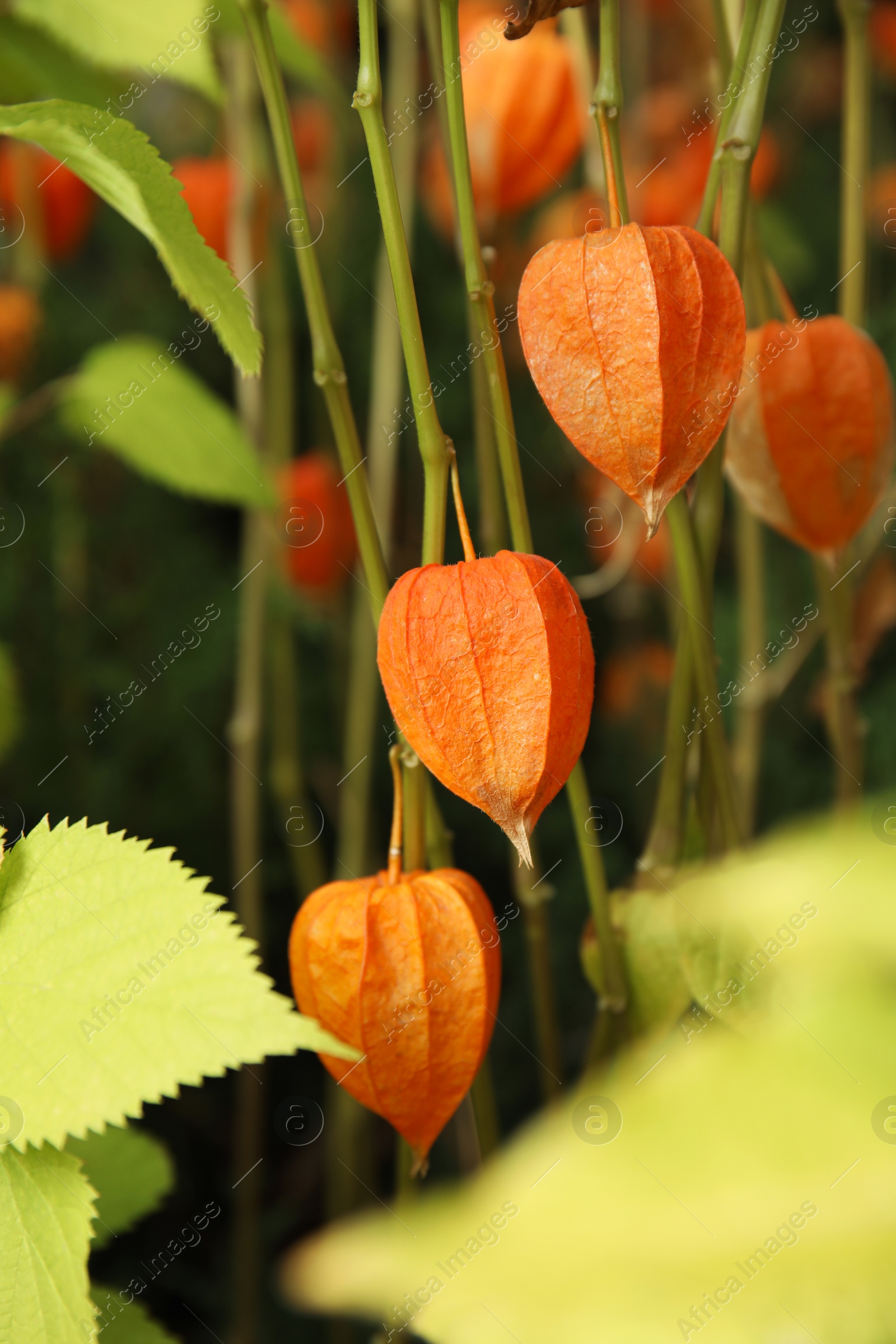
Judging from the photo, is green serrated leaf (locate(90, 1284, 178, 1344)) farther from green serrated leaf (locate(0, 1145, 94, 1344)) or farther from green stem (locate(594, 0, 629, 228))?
green stem (locate(594, 0, 629, 228))

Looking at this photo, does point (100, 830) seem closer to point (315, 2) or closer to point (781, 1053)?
point (781, 1053)

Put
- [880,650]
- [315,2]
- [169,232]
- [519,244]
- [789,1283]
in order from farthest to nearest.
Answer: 1. [519,244]
2. [315,2]
3. [880,650]
4. [169,232]
5. [789,1283]

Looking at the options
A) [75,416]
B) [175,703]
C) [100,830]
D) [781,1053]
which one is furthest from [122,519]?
[781,1053]

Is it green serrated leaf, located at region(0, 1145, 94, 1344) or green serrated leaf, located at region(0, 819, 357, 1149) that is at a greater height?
green serrated leaf, located at region(0, 819, 357, 1149)

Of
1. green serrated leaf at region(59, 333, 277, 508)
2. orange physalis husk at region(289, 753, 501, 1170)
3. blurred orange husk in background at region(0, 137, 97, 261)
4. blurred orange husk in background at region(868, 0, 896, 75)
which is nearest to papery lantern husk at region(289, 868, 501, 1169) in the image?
Result: orange physalis husk at region(289, 753, 501, 1170)

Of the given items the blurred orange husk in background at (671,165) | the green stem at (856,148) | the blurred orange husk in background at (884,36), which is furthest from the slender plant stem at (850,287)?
the blurred orange husk in background at (884,36)

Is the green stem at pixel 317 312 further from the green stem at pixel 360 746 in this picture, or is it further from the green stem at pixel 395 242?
the green stem at pixel 360 746
